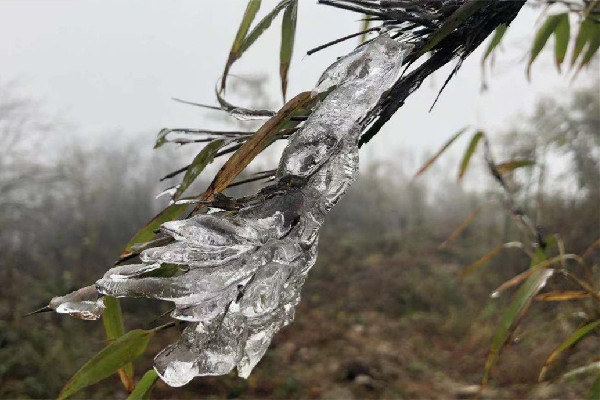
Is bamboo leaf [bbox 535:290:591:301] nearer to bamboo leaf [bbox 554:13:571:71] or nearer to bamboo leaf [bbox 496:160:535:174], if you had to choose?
bamboo leaf [bbox 496:160:535:174]

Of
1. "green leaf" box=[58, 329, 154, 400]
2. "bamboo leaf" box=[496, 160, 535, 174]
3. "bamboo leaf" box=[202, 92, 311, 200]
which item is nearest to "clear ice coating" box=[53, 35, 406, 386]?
"bamboo leaf" box=[202, 92, 311, 200]

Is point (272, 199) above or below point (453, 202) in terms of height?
above

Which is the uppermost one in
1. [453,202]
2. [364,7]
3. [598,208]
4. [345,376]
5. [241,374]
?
[364,7]

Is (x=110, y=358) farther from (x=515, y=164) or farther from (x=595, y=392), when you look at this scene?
(x=515, y=164)

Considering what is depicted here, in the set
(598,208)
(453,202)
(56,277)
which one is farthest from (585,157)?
(56,277)

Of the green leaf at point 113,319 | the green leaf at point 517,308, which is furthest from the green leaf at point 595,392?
the green leaf at point 113,319

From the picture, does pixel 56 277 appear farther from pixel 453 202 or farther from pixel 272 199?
pixel 453 202
